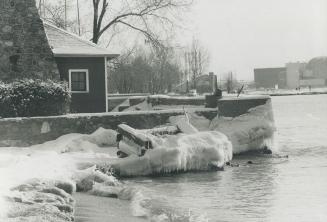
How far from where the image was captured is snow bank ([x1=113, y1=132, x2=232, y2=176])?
48.5 feet

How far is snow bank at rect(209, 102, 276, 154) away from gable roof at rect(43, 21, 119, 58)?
840 centimetres

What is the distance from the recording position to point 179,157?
15266 mm

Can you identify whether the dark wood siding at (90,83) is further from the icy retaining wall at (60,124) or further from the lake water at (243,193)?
the lake water at (243,193)

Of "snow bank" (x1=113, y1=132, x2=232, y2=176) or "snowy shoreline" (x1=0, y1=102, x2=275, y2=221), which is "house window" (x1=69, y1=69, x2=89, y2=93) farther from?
"snow bank" (x1=113, y1=132, x2=232, y2=176)

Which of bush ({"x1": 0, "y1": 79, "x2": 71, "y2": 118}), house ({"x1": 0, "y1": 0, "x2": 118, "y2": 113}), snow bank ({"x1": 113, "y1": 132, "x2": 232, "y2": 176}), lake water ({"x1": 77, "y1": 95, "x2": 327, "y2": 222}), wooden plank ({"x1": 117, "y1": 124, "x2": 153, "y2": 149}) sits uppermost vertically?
house ({"x1": 0, "y1": 0, "x2": 118, "y2": 113})

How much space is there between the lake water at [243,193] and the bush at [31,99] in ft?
22.7

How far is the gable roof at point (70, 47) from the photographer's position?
26.7m

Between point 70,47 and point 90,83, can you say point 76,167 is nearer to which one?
point 90,83

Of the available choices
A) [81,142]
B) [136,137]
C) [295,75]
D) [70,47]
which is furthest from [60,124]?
[295,75]

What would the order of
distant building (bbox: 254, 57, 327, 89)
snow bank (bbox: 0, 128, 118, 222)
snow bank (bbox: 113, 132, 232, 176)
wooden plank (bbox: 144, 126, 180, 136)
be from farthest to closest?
distant building (bbox: 254, 57, 327, 89) < wooden plank (bbox: 144, 126, 180, 136) < snow bank (bbox: 113, 132, 232, 176) < snow bank (bbox: 0, 128, 118, 222)

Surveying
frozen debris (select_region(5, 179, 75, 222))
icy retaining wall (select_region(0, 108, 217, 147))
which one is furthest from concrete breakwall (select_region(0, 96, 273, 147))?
frozen debris (select_region(5, 179, 75, 222))

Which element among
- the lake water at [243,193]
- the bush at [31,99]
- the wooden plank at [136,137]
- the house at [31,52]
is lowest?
the lake water at [243,193]

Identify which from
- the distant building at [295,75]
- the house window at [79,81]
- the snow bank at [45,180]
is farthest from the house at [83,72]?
the distant building at [295,75]

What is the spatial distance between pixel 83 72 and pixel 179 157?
43.2 ft
